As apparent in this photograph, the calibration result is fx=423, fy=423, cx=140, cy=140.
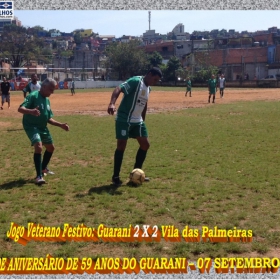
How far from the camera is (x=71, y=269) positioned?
4414mm

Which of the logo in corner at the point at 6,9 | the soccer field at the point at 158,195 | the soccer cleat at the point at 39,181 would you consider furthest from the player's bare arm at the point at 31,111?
the logo in corner at the point at 6,9

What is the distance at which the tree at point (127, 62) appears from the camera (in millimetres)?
80625

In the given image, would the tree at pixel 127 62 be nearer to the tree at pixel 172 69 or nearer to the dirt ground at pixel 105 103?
the tree at pixel 172 69

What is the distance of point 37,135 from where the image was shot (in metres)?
7.96

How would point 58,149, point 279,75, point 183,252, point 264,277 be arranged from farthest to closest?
point 279,75 → point 58,149 → point 183,252 → point 264,277

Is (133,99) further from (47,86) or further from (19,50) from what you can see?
(19,50)

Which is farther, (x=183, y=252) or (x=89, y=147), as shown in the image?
(x=89, y=147)

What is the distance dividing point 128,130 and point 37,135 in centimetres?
174

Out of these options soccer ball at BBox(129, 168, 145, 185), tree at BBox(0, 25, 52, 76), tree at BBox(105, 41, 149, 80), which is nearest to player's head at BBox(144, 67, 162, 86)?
soccer ball at BBox(129, 168, 145, 185)

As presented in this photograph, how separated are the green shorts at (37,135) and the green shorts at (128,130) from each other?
5.00 ft

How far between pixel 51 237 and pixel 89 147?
682cm

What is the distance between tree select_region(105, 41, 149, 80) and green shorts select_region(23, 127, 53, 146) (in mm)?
71819

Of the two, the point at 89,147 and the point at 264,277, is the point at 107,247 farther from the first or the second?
the point at 89,147

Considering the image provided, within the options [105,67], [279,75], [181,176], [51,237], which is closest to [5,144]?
[181,176]
